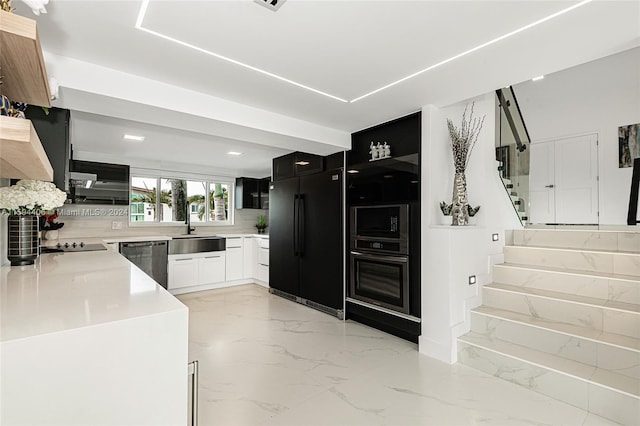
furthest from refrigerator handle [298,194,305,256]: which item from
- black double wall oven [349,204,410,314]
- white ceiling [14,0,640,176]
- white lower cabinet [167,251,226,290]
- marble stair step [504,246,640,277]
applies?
marble stair step [504,246,640,277]

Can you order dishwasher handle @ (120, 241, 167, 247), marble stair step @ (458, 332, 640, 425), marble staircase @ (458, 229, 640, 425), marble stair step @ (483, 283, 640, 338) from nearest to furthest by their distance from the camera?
marble stair step @ (458, 332, 640, 425) < marble staircase @ (458, 229, 640, 425) < marble stair step @ (483, 283, 640, 338) < dishwasher handle @ (120, 241, 167, 247)

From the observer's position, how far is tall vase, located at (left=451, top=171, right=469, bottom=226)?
2.93 m

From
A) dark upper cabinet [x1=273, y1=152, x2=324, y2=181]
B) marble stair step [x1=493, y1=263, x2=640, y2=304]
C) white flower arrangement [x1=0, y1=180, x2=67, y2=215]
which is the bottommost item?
marble stair step [x1=493, y1=263, x2=640, y2=304]

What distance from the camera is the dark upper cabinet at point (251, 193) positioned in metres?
6.30

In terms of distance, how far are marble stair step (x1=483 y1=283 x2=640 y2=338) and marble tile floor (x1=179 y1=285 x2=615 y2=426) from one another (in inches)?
29.4

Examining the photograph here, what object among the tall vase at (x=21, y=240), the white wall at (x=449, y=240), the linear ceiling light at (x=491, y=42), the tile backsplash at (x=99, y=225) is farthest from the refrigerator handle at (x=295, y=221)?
the tall vase at (x=21, y=240)

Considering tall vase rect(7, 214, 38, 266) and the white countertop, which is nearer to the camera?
Answer: the white countertop

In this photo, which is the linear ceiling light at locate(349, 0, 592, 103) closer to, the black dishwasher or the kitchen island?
the kitchen island

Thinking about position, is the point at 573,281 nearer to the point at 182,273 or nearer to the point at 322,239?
the point at 322,239

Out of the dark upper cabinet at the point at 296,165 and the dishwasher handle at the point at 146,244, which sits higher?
the dark upper cabinet at the point at 296,165

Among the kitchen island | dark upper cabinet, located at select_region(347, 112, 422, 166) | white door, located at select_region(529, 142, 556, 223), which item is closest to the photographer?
the kitchen island

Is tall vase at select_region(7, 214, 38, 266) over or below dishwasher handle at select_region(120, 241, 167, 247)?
over

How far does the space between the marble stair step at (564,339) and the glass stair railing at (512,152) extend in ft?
5.17

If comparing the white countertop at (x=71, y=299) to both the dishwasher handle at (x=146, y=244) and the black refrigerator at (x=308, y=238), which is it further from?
the dishwasher handle at (x=146, y=244)
